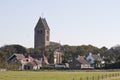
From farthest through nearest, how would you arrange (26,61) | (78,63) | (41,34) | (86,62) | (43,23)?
(41,34) < (43,23) < (86,62) < (78,63) < (26,61)

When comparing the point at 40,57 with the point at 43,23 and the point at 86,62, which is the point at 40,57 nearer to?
the point at 86,62

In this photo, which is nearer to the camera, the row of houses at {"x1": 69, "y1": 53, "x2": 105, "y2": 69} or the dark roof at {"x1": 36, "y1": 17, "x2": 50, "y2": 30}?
the row of houses at {"x1": 69, "y1": 53, "x2": 105, "y2": 69}

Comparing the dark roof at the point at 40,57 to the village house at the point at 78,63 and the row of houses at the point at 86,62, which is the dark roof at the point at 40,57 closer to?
the row of houses at the point at 86,62

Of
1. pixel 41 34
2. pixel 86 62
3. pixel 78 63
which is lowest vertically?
pixel 78 63

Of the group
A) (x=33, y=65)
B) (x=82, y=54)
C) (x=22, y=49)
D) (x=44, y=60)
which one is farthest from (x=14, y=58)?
(x=82, y=54)

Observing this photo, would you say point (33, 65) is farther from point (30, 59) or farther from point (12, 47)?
point (12, 47)

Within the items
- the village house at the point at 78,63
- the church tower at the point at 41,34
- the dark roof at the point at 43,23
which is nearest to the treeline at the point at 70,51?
the church tower at the point at 41,34

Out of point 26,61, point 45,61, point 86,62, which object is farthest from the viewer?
point 86,62

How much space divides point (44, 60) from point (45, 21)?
33.8 meters

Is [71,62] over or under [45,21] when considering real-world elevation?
under

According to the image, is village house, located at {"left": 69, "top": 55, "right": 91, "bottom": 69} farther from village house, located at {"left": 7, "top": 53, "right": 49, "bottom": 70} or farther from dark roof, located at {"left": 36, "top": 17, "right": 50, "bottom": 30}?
dark roof, located at {"left": 36, "top": 17, "right": 50, "bottom": 30}

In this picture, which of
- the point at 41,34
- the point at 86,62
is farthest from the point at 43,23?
the point at 86,62

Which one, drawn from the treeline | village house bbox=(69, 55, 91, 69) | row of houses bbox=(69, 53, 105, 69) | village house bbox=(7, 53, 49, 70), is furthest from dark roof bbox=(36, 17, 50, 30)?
village house bbox=(69, 55, 91, 69)

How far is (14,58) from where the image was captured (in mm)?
127375
